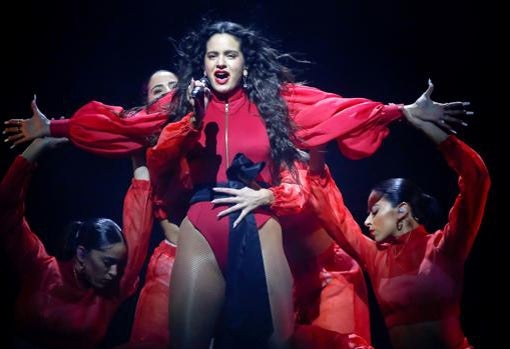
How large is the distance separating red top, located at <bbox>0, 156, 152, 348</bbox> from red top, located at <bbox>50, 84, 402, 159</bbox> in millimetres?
383

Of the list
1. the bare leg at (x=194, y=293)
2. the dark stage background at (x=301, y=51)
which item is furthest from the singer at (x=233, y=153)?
the dark stage background at (x=301, y=51)

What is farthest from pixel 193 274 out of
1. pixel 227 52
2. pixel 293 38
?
pixel 293 38

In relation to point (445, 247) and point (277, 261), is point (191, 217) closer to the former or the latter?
point (277, 261)

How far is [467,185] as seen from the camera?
3.30m

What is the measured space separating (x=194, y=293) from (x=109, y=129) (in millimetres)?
778

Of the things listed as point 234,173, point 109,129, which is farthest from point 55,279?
point 234,173

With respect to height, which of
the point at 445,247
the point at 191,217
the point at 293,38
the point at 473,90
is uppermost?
the point at 293,38

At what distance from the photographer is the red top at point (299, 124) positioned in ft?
10.0

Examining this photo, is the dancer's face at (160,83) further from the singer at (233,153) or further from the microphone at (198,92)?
the microphone at (198,92)

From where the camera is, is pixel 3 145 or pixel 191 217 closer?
pixel 191 217

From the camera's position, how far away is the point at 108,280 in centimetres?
356

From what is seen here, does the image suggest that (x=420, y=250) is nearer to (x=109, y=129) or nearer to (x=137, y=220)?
(x=137, y=220)

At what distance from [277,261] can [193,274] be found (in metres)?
0.32

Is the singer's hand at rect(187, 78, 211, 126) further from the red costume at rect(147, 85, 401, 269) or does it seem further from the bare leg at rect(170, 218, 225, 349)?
the bare leg at rect(170, 218, 225, 349)
